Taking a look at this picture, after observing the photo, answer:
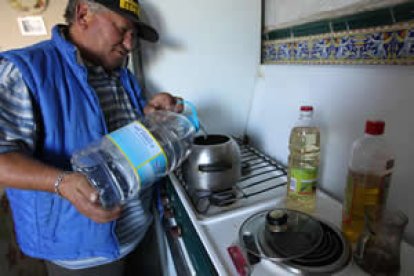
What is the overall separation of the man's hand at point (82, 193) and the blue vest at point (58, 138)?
0.15 meters

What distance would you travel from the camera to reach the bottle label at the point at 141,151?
1.71ft

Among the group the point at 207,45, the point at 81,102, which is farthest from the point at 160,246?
the point at 207,45

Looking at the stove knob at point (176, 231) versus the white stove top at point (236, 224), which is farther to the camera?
the stove knob at point (176, 231)

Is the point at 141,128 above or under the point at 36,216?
above

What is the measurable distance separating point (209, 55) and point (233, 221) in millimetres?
714

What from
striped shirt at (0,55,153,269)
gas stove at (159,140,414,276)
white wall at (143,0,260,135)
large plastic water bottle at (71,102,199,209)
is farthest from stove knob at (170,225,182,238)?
white wall at (143,0,260,135)

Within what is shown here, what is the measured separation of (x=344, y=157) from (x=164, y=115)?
56 cm

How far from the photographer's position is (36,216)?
26.9 inches

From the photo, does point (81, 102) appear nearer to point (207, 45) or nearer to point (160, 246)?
point (207, 45)

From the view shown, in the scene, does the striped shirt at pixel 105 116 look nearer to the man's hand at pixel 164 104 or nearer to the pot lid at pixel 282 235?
the man's hand at pixel 164 104

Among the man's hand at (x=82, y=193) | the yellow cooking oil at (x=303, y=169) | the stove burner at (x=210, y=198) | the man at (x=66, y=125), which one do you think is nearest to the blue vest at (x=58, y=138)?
the man at (x=66, y=125)

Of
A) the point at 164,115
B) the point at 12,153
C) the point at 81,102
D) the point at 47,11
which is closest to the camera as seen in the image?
the point at 12,153

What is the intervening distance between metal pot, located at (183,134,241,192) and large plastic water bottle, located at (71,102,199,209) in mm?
45

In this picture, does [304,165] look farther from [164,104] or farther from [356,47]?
[164,104]
